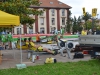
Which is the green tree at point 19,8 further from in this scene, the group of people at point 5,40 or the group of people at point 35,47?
the group of people at point 5,40

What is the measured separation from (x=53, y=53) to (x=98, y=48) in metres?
4.91

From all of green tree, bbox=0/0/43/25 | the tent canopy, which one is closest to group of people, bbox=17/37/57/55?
green tree, bbox=0/0/43/25

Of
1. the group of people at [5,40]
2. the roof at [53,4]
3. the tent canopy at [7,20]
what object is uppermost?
the roof at [53,4]

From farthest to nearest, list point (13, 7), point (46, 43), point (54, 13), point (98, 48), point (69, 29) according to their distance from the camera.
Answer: point (54, 13) → point (69, 29) → point (46, 43) → point (13, 7) → point (98, 48)

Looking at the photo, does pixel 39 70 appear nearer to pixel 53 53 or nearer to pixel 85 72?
pixel 85 72

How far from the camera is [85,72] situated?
8.75m

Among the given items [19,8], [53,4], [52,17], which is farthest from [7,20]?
[53,4]

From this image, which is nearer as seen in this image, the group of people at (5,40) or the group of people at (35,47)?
the group of people at (35,47)

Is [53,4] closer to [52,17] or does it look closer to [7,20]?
[52,17]

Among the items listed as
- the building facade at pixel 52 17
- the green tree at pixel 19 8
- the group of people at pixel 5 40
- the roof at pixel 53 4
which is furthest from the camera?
the roof at pixel 53 4

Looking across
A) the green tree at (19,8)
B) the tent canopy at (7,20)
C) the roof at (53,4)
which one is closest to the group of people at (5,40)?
the green tree at (19,8)

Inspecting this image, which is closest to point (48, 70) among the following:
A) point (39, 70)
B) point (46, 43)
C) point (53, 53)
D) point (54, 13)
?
point (39, 70)

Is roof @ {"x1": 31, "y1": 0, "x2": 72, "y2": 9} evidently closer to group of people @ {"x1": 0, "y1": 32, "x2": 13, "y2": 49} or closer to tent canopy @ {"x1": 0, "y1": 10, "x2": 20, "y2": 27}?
group of people @ {"x1": 0, "y1": 32, "x2": 13, "y2": 49}

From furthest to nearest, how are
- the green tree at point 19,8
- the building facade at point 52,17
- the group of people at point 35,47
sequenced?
the building facade at point 52,17 → the group of people at point 35,47 → the green tree at point 19,8
